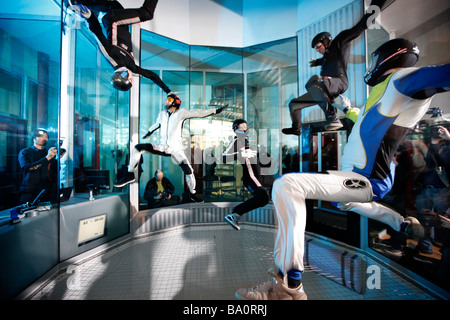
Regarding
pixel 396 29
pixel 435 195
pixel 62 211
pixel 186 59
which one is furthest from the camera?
pixel 186 59

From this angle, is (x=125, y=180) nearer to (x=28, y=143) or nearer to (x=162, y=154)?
(x=162, y=154)

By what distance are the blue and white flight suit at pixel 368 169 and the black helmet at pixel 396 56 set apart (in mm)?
162

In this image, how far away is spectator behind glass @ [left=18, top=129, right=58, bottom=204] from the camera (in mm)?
1858

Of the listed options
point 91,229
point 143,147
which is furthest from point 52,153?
point 91,229

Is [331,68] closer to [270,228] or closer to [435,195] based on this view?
[435,195]

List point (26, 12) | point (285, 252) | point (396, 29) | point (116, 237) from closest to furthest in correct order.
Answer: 1. point (285, 252)
2. point (396, 29)
3. point (26, 12)
4. point (116, 237)

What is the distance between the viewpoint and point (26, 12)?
1.89 m

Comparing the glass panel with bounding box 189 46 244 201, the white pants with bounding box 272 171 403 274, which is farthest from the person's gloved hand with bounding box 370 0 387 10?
the glass panel with bounding box 189 46 244 201

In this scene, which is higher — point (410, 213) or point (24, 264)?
point (410, 213)

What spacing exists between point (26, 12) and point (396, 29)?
3926 mm

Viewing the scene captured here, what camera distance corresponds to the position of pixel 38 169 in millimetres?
1924

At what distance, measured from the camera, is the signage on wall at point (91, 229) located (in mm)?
2273

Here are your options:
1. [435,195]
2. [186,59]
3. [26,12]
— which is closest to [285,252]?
[435,195]

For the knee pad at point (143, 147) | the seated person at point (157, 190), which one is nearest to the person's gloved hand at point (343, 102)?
the knee pad at point (143, 147)
